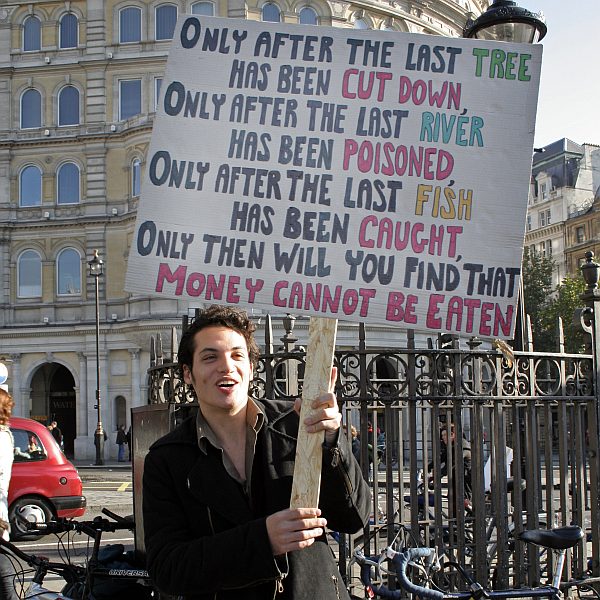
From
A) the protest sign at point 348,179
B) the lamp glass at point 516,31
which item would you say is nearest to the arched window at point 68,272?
the lamp glass at point 516,31

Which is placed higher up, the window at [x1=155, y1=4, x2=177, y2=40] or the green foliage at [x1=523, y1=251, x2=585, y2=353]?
the window at [x1=155, y1=4, x2=177, y2=40]

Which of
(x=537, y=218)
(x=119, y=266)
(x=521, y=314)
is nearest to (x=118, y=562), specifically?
(x=521, y=314)

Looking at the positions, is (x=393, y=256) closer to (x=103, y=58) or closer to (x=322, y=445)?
(x=322, y=445)

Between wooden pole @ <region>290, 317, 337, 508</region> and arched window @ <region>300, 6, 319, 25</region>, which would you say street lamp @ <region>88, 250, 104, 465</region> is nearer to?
arched window @ <region>300, 6, 319, 25</region>

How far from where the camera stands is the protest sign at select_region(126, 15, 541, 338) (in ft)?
10.0

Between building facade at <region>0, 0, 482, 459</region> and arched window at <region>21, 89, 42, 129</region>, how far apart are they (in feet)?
0.13

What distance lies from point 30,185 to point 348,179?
3461 cm

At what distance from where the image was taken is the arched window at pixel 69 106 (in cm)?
3522

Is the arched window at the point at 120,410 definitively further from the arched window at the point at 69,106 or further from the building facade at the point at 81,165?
the arched window at the point at 69,106

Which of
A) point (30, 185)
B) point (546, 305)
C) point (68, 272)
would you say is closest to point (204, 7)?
point (30, 185)

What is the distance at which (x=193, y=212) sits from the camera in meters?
3.13

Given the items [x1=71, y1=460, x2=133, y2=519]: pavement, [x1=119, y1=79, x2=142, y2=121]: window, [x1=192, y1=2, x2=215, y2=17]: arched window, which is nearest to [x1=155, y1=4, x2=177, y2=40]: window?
[x1=192, y1=2, x2=215, y2=17]: arched window

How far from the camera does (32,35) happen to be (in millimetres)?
35625

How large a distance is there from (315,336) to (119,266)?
32.4 meters
